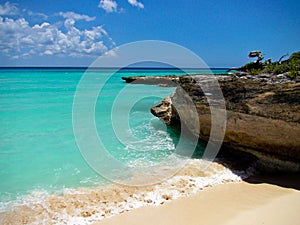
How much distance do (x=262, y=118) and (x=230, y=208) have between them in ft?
8.43

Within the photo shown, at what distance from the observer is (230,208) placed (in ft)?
13.9

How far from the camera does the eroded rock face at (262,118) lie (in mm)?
5477

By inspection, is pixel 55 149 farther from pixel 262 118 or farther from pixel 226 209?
pixel 262 118

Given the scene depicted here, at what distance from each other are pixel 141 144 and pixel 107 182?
275 centimetres

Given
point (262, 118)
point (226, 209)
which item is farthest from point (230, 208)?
point (262, 118)

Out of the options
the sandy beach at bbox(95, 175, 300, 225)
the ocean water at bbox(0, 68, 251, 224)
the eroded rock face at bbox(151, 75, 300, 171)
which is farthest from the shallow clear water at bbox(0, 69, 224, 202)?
the eroded rock face at bbox(151, 75, 300, 171)

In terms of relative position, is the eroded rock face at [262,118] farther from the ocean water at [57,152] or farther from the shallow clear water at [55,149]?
the shallow clear water at [55,149]

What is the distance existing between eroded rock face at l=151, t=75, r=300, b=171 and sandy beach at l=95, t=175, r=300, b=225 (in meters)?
0.84

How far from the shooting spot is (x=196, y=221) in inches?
152

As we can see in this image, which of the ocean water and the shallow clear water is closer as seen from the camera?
the ocean water

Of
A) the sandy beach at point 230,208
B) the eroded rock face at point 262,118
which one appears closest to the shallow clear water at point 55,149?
the sandy beach at point 230,208

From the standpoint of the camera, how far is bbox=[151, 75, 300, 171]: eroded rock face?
5.48 m

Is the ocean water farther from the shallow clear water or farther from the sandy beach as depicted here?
the sandy beach

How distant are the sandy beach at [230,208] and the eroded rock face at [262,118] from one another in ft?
2.75
